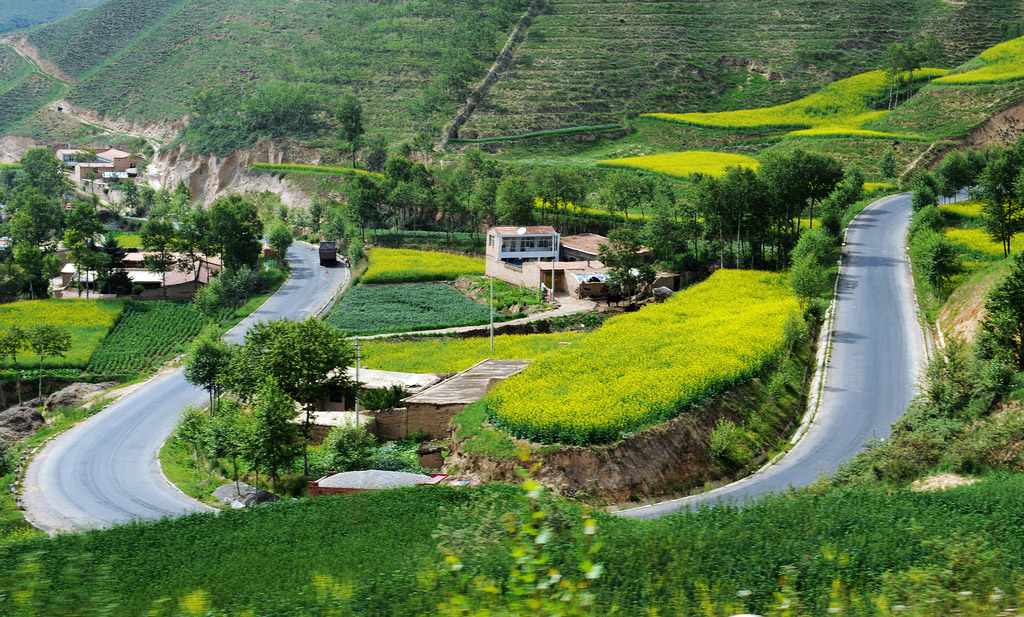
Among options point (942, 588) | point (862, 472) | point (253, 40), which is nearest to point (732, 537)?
point (942, 588)

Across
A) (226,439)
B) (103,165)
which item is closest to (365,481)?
(226,439)

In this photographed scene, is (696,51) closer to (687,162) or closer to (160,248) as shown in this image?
(687,162)

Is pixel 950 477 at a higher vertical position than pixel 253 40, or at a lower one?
lower

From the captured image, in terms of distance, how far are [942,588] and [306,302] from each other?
5767cm

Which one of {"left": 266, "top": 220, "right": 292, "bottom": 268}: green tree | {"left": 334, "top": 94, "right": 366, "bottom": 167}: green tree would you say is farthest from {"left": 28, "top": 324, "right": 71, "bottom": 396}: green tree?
{"left": 334, "top": 94, "right": 366, "bottom": 167}: green tree

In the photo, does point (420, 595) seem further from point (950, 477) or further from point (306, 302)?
point (306, 302)

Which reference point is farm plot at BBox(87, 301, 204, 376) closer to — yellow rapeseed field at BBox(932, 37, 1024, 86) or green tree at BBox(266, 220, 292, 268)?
green tree at BBox(266, 220, 292, 268)

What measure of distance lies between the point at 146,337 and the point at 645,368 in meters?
36.3

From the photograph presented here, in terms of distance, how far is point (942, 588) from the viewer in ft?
42.7

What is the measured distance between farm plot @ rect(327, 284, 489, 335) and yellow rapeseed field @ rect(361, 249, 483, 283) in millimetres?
1186

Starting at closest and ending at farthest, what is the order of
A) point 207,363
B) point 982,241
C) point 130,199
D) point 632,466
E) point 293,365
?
point 632,466
point 293,365
point 207,363
point 982,241
point 130,199

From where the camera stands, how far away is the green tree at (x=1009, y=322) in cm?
3225

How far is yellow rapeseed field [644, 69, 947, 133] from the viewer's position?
Answer: 105375 mm

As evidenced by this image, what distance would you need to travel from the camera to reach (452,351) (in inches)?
1978
